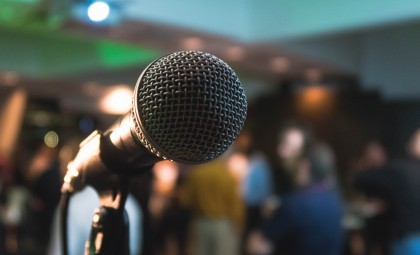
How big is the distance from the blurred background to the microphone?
3298 millimetres

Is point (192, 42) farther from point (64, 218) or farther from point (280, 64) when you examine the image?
point (64, 218)

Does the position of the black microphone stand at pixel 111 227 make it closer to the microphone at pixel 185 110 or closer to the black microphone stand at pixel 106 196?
the black microphone stand at pixel 106 196

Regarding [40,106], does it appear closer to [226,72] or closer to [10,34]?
[10,34]

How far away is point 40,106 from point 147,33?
505cm

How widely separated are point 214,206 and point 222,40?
1636 mm

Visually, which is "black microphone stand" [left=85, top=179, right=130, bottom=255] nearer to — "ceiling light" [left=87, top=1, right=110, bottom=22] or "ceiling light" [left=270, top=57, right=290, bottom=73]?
"ceiling light" [left=87, top=1, right=110, bottom=22]

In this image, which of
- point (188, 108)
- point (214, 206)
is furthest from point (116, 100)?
point (188, 108)

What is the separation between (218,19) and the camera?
18.9ft

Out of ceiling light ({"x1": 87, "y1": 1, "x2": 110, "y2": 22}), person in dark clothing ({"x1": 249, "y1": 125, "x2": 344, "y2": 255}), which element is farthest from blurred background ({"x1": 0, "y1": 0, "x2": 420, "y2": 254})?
person in dark clothing ({"x1": 249, "y1": 125, "x2": 344, "y2": 255})

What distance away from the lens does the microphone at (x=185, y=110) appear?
2.48ft

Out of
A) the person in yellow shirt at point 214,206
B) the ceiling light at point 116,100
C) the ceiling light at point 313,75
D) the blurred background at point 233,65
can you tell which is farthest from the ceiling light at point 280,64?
the ceiling light at point 116,100

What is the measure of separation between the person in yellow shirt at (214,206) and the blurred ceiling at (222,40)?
1307 mm

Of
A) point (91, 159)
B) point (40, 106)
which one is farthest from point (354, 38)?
point (91, 159)

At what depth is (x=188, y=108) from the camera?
0.75 meters
